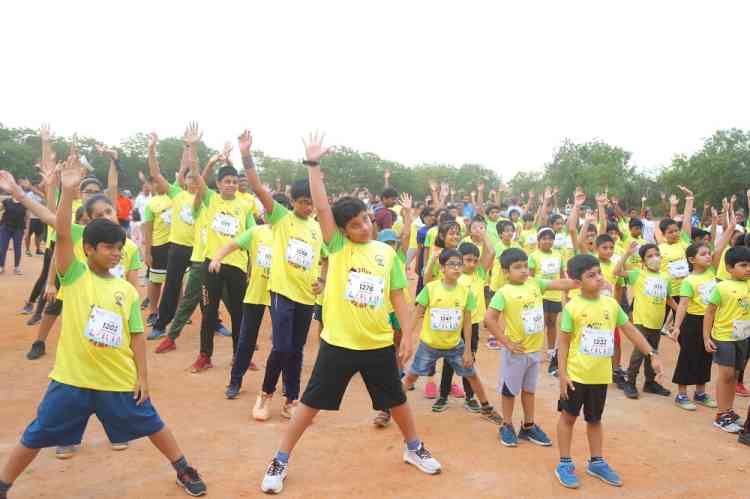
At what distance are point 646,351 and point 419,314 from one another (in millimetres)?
1966

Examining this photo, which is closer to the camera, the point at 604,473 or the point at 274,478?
the point at 274,478

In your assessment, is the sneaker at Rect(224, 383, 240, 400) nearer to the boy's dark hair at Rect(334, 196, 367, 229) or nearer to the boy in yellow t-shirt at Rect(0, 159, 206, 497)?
the boy in yellow t-shirt at Rect(0, 159, 206, 497)

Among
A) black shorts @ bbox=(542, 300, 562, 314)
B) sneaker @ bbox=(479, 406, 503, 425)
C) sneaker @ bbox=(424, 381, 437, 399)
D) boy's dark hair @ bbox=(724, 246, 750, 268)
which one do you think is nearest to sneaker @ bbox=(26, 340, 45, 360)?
sneaker @ bbox=(424, 381, 437, 399)

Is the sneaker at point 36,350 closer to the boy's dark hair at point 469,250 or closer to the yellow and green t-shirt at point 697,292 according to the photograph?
the boy's dark hair at point 469,250

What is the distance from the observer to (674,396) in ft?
21.5

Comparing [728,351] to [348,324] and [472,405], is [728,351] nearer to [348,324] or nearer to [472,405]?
[472,405]

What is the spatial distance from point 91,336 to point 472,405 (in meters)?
3.73

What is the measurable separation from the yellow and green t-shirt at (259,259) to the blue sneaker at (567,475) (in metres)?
2.98

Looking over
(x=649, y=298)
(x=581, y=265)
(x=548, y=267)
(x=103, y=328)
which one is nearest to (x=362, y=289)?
(x=103, y=328)

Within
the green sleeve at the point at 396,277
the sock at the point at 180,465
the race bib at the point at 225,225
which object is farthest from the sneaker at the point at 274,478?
the race bib at the point at 225,225

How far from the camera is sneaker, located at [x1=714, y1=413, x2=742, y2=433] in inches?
214

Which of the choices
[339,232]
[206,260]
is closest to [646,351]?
[339,232]

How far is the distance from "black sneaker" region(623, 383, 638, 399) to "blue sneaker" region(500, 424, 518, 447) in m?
2.25

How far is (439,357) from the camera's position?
542 centimetres
